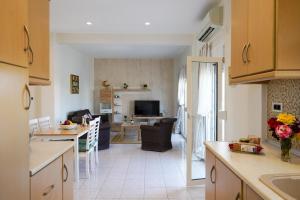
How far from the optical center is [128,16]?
181 inches

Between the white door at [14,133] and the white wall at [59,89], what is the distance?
4.64 meters

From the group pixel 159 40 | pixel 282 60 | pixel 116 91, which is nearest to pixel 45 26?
pixel 282 60

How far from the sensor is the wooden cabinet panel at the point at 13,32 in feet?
3.76

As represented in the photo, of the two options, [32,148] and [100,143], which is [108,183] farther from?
[100,143]

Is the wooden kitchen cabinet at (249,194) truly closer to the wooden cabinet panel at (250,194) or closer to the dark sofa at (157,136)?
the wooden cabinet panel at (250,194)

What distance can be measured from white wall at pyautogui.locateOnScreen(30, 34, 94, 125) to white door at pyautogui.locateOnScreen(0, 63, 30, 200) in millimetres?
4635

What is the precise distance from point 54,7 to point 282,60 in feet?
12.4

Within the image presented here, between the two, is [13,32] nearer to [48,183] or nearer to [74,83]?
[48,183]

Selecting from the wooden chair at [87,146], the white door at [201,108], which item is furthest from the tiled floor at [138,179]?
the white door at [201,108]

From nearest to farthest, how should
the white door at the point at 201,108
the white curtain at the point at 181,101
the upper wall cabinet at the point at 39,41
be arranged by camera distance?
the upper wall cabinet at the point at 39,41 < the white door at the point at 201,108 < the white curtain at the point at 181,101

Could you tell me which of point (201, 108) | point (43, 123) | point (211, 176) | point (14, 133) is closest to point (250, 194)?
point (211, 176)

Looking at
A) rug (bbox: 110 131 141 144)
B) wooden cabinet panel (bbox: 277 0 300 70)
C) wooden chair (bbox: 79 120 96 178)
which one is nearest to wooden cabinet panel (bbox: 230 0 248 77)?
wooden cabinet panel (bbox: 277 0 300 70)

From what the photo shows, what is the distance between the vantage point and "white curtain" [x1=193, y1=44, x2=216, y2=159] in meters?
3.91

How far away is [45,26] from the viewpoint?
6.81 feet
